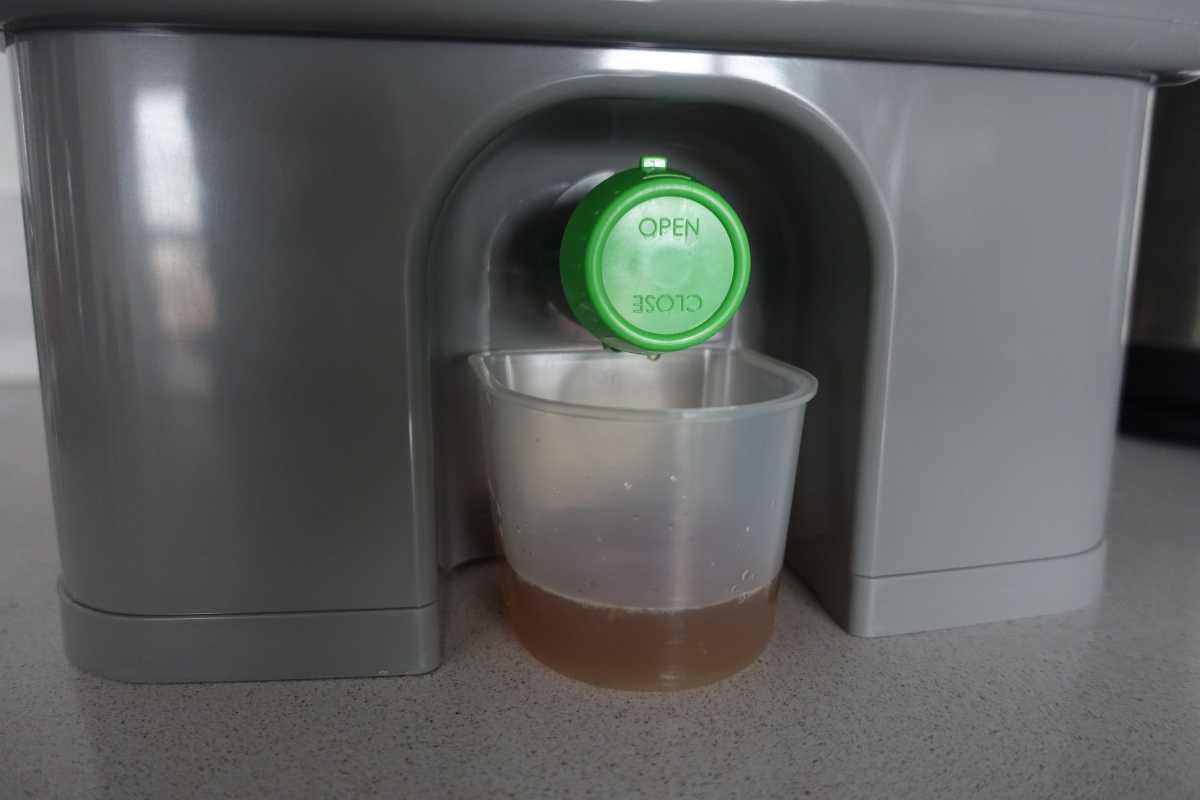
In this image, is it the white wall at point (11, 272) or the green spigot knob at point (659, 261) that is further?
the white wall at point (11, 272)

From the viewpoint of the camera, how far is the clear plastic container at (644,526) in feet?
1.23

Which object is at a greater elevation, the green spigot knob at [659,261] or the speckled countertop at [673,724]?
the green spigot knob at [659,261]

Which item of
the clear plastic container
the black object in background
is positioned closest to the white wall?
the clear plastic container

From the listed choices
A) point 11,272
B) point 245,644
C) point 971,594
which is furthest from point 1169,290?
point 11,272

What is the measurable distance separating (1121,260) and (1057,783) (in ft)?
0.84

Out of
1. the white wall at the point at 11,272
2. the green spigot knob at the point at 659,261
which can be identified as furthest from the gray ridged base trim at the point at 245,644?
the white wall at the point at 11,272

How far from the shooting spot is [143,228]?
0.35 metres

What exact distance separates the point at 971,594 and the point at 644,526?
19cm

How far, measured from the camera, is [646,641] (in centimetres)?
39

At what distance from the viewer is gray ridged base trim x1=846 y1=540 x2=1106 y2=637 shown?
1.43ft

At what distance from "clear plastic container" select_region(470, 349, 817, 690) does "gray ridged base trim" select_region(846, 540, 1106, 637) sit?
0.19 feet

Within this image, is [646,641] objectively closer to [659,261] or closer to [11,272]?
[659,261]

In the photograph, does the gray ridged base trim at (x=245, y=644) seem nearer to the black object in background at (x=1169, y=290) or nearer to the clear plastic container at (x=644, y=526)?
the clear plastic container at (x=644, y=526)

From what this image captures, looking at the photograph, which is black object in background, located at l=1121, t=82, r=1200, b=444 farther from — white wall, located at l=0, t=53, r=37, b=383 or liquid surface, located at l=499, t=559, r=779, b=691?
white wall, located at l=0, t=53, r=37, b=383
